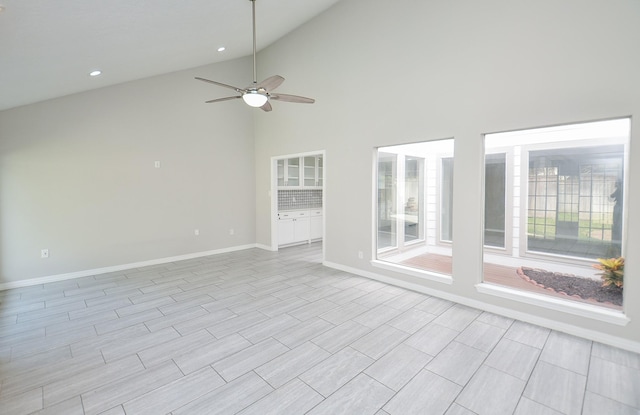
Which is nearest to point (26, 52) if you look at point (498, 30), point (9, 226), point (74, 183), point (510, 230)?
point (74, 183)

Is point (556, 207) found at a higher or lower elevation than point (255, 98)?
lower

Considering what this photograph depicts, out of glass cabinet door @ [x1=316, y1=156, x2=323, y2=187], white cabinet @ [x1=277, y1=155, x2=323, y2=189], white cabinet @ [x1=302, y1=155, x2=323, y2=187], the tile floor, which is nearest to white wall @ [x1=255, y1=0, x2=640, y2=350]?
the tile floor

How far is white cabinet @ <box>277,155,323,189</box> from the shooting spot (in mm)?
7309

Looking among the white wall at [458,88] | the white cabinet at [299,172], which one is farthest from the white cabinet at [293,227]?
the white wall at [458,88]

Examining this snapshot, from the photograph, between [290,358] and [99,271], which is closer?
[290,358]

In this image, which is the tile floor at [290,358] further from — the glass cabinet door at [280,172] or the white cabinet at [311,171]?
the white cabinet at [311,171]

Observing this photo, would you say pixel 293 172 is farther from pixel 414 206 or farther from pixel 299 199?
pixel 414 206

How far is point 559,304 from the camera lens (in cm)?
305

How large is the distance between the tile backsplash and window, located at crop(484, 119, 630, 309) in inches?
187

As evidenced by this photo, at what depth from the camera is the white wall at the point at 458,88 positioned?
2715 mm

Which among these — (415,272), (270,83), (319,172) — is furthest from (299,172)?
(270,83)

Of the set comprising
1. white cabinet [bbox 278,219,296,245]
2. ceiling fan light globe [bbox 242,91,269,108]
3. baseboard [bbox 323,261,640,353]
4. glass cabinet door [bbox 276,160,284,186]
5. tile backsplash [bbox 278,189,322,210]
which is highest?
ceiling fan light globe [bbox 242,91,269,108]

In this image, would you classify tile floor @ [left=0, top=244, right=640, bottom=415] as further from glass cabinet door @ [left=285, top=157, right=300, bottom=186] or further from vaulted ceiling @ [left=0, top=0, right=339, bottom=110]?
glass cabinet door @ [left=285, top=157, right=300, bottom=186]

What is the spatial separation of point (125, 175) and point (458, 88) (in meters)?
5.55
